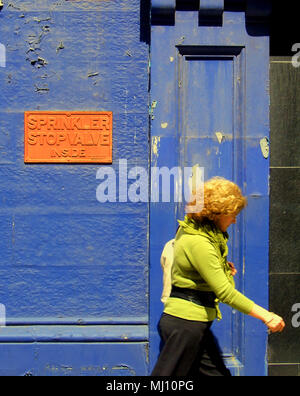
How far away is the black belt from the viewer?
9.50 ft

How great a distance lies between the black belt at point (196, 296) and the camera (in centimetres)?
290

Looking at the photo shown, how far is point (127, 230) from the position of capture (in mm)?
4055

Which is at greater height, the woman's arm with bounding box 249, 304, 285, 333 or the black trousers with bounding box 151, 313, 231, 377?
the woman's arm with bounding box 249, 304, 285, 333

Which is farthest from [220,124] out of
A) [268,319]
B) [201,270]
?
[268,319]

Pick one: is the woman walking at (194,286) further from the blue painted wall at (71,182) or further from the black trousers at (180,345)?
the blue painted wall at (71,182)

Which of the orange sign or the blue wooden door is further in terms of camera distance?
the orange sign

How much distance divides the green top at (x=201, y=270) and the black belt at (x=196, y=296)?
19 millimetres

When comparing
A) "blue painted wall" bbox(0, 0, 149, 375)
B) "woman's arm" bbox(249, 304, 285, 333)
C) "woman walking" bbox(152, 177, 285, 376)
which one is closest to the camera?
"woman's arm" bbox(249, 304, 285, 333)

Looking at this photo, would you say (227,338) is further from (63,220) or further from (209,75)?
(209,75)

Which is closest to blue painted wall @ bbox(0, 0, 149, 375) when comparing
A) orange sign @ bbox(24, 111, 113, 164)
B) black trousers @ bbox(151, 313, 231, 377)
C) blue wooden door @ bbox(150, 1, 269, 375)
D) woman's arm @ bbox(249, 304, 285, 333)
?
orange sign @ bbox(24, 111, 113, 164)

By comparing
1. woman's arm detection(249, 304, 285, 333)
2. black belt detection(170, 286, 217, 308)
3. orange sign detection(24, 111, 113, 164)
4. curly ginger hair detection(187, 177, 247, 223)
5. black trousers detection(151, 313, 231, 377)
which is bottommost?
black trousers detection(151, 313, 231, 377)

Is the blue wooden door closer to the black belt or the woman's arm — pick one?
the black belt

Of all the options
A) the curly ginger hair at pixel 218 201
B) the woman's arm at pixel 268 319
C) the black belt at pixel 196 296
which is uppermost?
the curly ginger hair at pixel 218 201

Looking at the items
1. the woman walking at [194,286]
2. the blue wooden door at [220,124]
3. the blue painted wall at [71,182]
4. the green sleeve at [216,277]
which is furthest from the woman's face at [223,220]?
the blue painted wall at [71,182]
